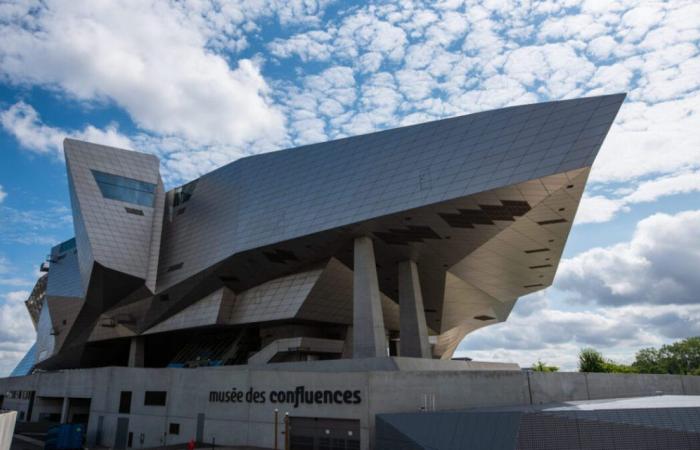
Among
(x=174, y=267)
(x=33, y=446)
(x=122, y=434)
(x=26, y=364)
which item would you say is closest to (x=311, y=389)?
(x=122, y=434)

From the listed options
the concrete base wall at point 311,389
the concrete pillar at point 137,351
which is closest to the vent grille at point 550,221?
the concrete base wall at point 311,389

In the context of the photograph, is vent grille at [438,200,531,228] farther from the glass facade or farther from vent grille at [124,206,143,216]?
the glass facade

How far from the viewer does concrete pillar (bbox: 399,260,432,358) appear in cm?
3753

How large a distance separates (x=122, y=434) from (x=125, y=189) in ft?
73.6

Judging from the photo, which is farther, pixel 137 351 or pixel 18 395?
pixel 18 395

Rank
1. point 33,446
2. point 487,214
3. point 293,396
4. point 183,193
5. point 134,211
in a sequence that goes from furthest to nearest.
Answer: point 183,193 < point 134,211 < point 33,446 < point 487,214 < point 293,396

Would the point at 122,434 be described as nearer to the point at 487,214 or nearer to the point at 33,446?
the point at 33,446

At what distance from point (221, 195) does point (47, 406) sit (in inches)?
1039

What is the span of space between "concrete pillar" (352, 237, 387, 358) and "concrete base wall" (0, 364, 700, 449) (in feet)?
11.2

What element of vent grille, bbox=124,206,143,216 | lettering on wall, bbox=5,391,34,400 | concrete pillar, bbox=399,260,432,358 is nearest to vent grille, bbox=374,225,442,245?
concrete pillar, bbox=399,260,432,358

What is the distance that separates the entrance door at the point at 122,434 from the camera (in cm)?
3359

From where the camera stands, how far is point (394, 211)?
30.4 metres

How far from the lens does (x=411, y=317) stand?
1497 inches

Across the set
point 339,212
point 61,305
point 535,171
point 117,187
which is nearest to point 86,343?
point 61,305
